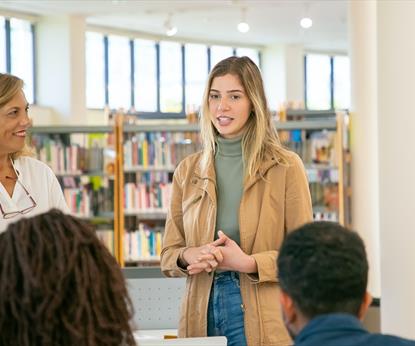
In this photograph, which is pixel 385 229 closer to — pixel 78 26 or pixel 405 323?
pixel 405 323

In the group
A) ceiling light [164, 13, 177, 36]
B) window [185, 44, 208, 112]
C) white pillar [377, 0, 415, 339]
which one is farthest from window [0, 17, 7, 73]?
white pillar [377, 0, 415, 339]

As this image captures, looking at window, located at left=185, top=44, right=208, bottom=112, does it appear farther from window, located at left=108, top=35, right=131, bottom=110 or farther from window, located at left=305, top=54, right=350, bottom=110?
window, located at left=305, top=54, right=350, bottom=110

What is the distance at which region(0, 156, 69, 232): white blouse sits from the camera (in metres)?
2.98

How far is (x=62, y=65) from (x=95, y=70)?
7.14ft

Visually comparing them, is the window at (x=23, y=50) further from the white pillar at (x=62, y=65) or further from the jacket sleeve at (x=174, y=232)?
the jacket sleeve at (x=174, y=232)

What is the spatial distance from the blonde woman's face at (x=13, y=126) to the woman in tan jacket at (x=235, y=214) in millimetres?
586

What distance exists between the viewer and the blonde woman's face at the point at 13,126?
3045mm

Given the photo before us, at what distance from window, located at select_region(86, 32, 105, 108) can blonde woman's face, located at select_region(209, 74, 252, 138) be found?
13170mm

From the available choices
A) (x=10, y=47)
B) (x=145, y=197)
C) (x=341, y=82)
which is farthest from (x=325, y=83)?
(x=145, y=197)

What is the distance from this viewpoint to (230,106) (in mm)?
2814

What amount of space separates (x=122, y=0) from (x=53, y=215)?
461 inches

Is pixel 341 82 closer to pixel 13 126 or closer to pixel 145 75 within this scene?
pixel 145 75

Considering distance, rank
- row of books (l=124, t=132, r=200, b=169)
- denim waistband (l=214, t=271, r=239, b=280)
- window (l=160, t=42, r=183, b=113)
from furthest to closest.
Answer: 1. window (l=160, t=42, r=183, b=113)
2. row of books (l=124, t=132, r=200, b=169)
3. denim waistband (l=214, t=271, r=239, b=280)

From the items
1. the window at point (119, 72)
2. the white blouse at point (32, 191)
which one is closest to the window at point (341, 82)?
the window at point (119, 72)
